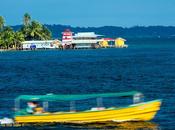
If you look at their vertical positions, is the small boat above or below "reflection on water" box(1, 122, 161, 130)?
above

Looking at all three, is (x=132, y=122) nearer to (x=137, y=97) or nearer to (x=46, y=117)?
(x=137, y=97)

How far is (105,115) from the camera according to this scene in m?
53.9

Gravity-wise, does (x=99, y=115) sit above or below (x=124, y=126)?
above

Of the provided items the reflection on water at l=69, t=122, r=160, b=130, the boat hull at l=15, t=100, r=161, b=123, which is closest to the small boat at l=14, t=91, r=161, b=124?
the boat hull at l=15, t=100, r=161, b=123

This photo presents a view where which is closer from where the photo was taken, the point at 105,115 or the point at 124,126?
the point at 124,126

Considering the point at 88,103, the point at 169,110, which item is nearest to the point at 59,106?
the point at 88,103

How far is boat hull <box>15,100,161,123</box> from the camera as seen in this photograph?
5353 centimetres

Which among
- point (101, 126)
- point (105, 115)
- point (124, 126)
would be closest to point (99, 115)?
point (105, 115)

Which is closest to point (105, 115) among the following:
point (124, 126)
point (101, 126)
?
point (101, 126)

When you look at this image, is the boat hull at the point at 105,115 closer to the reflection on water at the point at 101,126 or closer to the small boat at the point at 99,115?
the small boat at the point at 99,115

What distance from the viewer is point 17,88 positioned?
89.2 metres

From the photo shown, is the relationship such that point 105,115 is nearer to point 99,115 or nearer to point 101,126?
point 99,115

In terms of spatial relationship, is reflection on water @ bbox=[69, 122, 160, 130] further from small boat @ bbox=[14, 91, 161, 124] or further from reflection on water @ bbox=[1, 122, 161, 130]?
small boat @ bbox=[14, 91, 161, 124]

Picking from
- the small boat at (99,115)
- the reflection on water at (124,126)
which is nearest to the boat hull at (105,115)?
the small boat at (99,115)
